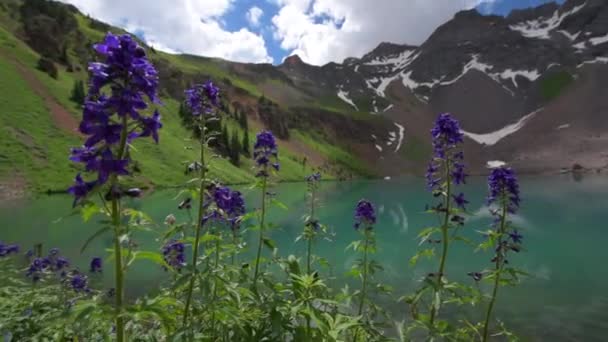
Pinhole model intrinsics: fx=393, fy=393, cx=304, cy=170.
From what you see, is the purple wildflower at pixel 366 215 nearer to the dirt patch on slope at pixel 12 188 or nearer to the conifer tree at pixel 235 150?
the dirt patch on slope at pixel 12 188

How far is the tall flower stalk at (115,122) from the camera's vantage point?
3188mm

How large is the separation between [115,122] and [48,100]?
11109cm

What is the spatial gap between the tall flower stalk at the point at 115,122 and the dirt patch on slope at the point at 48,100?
→ 101 m

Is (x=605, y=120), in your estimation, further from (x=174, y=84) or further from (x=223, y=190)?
(x=223, y=190)

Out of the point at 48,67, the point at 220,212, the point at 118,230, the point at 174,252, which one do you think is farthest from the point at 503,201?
the point at 48,67

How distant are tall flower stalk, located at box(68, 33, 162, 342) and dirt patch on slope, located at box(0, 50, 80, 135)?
331ft

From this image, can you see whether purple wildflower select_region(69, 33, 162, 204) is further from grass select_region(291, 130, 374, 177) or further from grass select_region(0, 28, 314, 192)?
grass select_region(291, 130, 374, 177)

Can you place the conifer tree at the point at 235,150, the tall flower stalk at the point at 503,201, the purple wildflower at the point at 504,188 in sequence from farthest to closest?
the conifer tree at the point at 235,150 < the purple wildflower at the point at 504,188 < the tall flower stalk at the point at 503,201

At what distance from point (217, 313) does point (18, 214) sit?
54.7 meters

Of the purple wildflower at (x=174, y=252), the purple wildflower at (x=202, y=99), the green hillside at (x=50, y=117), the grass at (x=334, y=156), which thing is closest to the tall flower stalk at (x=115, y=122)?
the purple wildflower at (x=202, y=99)

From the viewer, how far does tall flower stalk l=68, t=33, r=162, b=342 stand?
125 inches

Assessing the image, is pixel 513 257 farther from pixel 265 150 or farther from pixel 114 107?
pixel 114 107

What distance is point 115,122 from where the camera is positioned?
11.1ft

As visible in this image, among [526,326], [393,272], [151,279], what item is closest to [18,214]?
[151,279]
